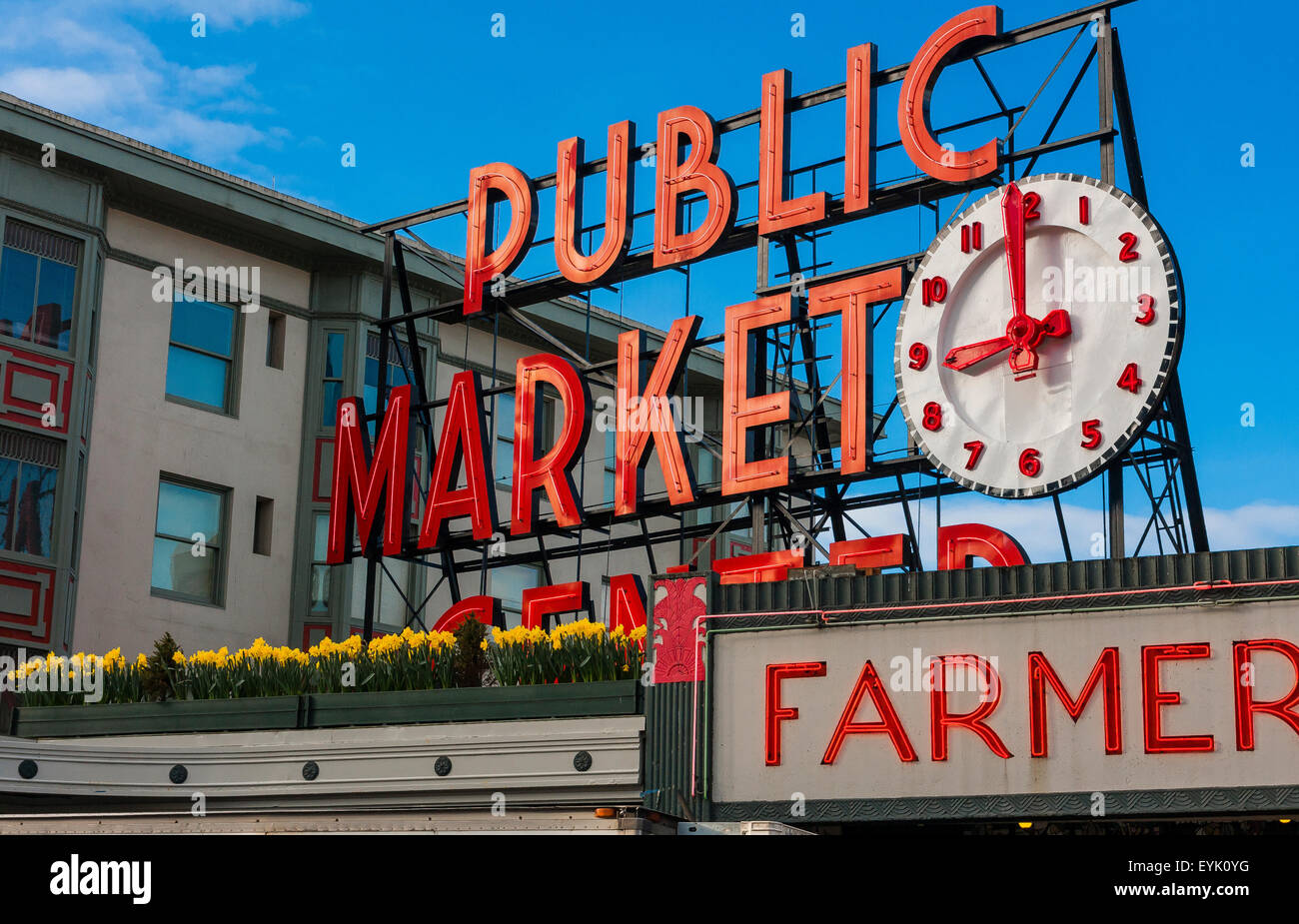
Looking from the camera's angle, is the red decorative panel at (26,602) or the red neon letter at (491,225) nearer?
the red decorative panel at (26,602)

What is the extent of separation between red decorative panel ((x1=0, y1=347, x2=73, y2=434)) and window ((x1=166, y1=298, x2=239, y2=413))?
3.04m

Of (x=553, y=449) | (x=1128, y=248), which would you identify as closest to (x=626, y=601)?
(x=553, y=449)

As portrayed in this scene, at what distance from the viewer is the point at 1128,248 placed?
21297 millimetres

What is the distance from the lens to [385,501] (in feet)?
96.0

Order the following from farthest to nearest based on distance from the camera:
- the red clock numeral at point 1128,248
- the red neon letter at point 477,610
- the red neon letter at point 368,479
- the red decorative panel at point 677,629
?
the red neon letter at point 368,479 < the red neon letter at point 477,610 < the red clock numeral at point 1128,248 < the red decorative panel at point 677,629

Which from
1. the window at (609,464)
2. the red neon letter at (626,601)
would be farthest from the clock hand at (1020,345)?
the window at (609,464)

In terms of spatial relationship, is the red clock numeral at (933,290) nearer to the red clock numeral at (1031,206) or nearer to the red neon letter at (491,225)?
the red clock numeral at (1031,206)

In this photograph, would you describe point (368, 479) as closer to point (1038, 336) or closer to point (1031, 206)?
point (1038, 336)

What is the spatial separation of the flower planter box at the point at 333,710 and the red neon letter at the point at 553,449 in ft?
27.4

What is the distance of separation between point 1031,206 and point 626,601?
7.91 metres

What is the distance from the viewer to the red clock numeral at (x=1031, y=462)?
21.5 metres
